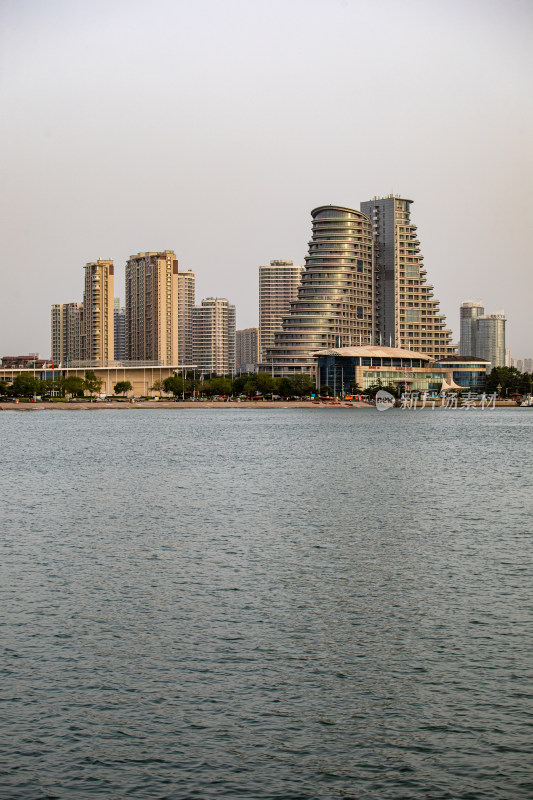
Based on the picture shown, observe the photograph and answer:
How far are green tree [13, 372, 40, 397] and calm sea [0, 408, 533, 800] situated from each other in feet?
504

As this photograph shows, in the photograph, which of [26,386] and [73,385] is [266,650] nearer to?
[26,386]

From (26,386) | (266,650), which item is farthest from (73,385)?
(266,650)

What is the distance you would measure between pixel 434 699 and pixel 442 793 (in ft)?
10.1

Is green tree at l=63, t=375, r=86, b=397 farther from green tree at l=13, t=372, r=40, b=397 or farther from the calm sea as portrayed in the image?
the calm sea

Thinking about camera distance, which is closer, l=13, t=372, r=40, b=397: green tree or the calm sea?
the calm sea

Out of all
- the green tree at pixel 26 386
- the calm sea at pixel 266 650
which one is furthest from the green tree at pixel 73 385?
the calm sea at pixel 266 650

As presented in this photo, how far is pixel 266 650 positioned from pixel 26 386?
581 feet

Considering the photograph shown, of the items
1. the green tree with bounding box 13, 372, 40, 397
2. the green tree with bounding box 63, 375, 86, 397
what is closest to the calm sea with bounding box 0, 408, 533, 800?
the green tree with bounding box 13, 372, 40, 397

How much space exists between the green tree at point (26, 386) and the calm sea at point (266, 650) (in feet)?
504

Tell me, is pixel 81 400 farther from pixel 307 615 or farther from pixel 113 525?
pixel 307 615

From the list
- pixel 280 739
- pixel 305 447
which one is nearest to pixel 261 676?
pixel 280 739

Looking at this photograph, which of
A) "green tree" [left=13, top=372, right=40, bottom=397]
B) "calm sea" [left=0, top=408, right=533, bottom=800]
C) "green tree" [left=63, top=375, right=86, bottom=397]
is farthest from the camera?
"green tree" [left=63, top=375, right=86, bottom=397]

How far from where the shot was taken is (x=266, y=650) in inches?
680

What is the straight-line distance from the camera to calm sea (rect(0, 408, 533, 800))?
496 inches
